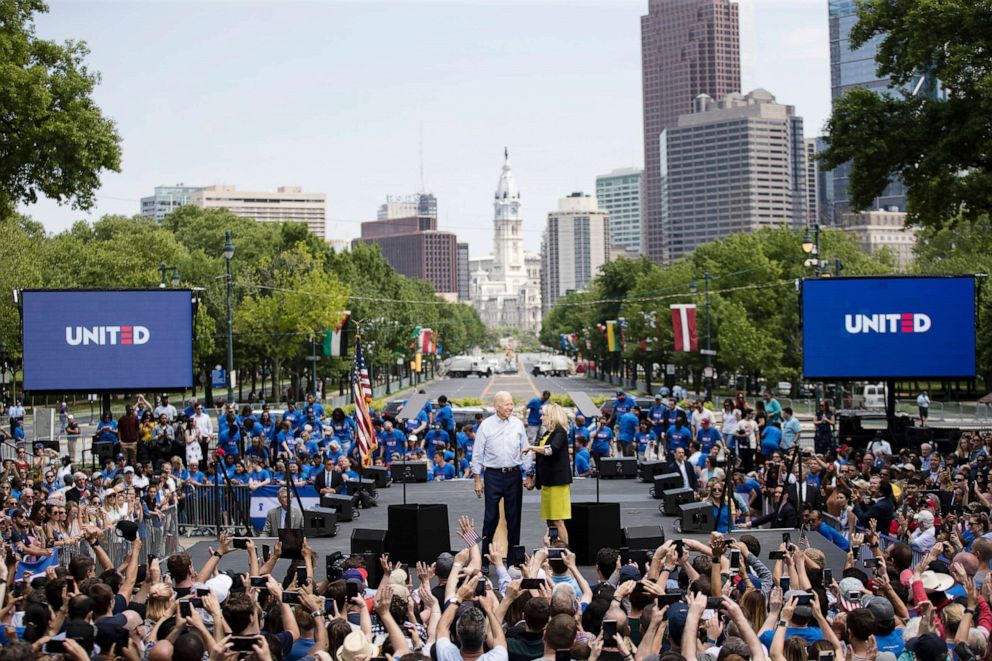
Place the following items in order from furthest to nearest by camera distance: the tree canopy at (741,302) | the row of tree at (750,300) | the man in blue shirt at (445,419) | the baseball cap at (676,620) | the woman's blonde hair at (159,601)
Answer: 1. the tree canopy at (741,302)
2. the row of tree at (750,300)
3. the man in blue shirt at (445,419)
4. the woman's blonde hair at (159,601)
5. the baseball cap at (676,620)

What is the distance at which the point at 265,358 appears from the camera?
76125 mm

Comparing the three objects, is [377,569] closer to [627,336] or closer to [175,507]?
[175,507]

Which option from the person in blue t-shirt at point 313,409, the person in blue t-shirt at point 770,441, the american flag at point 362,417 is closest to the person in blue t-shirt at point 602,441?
the person in blue t-shirt at point 770,441

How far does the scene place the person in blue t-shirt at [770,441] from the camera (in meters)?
24.1

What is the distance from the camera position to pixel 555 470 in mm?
13602

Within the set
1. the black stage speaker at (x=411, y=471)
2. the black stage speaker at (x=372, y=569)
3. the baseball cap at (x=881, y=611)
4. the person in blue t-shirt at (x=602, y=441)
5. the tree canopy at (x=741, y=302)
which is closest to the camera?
the baseball cap at (x=881, y=611)

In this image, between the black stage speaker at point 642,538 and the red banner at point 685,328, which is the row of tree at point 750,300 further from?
the black stage speaker at point 642,538

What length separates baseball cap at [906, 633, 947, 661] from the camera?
760cm

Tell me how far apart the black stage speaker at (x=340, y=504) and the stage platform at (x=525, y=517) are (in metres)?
0.14

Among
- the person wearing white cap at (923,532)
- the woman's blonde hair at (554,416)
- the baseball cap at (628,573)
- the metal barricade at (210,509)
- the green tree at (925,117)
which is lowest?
the metal barricade at (210,509)

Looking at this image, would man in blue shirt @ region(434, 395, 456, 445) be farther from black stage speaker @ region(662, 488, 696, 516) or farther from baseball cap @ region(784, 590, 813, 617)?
baseball cap @ region(784, 590, 813, 617)

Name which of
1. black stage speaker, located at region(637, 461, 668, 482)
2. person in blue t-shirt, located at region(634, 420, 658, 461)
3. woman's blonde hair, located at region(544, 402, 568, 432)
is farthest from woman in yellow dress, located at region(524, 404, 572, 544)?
person in blue t-shirt, located at region(634, 420, 658, 461)

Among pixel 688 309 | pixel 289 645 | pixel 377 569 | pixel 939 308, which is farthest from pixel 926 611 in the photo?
pixel 688 309

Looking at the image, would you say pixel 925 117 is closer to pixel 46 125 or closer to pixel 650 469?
pixel 650 469
